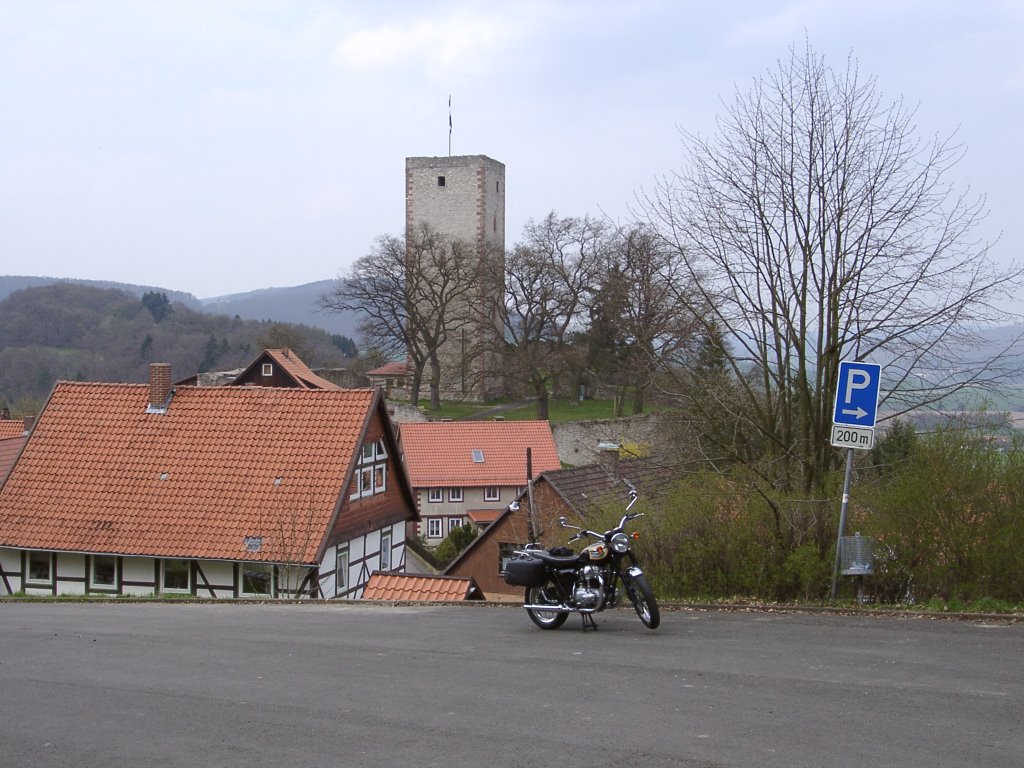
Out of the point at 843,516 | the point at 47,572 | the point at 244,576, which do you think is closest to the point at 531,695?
the point at 843,516

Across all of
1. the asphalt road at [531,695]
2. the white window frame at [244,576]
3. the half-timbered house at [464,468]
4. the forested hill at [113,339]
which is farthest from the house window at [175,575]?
the forested hill at [113,339]

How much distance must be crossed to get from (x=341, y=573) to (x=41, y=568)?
6.33 meters

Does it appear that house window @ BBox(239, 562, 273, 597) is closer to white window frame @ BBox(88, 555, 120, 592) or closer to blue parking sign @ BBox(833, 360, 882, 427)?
white window frame @ BBox(88, 555, 120, 592)

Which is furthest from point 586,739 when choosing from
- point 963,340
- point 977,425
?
point 963,340

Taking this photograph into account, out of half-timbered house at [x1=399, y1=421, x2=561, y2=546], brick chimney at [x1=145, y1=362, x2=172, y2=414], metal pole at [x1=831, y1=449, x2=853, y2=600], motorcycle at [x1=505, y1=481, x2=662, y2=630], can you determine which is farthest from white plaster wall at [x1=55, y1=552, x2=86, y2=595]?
half-timbered house at [x1=399, y1=421, x2=561, y2=546]

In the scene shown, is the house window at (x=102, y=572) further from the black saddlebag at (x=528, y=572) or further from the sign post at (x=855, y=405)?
the sign post at (x=855, y=405)

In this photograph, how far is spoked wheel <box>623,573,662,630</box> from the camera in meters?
9.73

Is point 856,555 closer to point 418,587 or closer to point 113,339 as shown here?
point 418,587

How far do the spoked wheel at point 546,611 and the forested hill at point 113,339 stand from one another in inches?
3015

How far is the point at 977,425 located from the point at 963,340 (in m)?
3.02

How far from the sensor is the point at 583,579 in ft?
33.5

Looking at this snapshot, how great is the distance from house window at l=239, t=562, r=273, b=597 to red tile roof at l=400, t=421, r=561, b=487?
23.4 m

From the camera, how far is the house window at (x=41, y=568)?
80.9 ft

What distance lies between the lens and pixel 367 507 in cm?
2703
